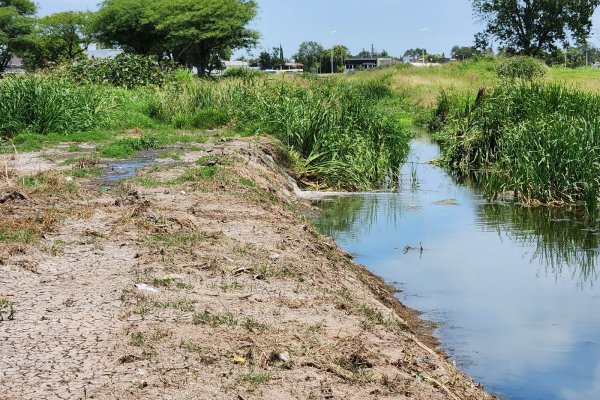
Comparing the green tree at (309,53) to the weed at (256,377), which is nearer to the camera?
the weed at (256,377)

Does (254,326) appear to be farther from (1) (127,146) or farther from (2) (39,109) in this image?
(2) (39,109)

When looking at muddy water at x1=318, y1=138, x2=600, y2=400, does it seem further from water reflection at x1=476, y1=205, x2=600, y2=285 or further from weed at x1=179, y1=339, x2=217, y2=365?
weed at x1=179, y1=339, x2=217, y2=365

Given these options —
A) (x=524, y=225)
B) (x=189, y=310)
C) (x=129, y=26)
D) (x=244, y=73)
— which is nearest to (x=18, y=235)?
(x=189, y=310)

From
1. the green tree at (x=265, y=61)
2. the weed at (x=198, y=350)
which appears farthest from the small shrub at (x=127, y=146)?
the green tree at (x=265, y=61)

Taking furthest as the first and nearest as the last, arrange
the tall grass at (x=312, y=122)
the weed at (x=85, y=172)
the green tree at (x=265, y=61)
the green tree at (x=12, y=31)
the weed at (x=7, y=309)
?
1. the green tree at (x=265, y=61)
2. the green tree at (x=12, y=31)
3. the tall grass at (x=312, y=122)
4. the weed at (x=85, y=172)
5. the weed at (x=7, y=309)

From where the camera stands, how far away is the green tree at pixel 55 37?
71.8 metres

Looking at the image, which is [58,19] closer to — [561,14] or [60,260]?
[561,14]

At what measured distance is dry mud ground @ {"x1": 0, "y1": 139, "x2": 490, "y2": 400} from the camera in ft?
18.4

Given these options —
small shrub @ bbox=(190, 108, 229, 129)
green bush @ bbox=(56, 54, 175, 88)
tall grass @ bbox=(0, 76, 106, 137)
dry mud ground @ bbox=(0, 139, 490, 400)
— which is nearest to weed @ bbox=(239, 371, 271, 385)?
dry mud ground @ bbox=(0, 139, 490, 400)

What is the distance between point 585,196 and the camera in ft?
54.5

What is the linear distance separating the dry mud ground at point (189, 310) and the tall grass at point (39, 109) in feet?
25.8

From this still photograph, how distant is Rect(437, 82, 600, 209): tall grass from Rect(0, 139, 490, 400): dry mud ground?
678 centimetres

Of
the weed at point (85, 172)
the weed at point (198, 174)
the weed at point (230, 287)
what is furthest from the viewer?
the weed at point (85, 172)

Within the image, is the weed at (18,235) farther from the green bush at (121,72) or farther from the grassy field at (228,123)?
the green bush at (121,72)
